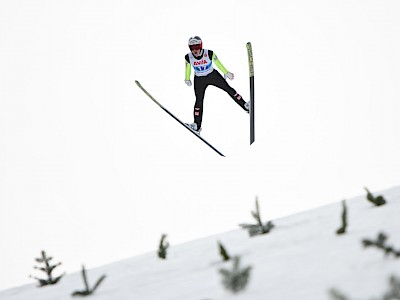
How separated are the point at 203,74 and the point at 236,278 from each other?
7.83 m

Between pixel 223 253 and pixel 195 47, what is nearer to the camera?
pixel 223 253

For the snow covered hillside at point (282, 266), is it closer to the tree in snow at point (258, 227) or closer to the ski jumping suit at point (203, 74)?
the tree in snow at point (258, 227)

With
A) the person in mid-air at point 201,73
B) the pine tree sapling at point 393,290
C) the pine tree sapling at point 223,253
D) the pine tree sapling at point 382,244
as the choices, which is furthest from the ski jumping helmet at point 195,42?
the pine tree sapling at point 393,290

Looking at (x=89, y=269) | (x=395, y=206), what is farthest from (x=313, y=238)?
(x=89, y=269)

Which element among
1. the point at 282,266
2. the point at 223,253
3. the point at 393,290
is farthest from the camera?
the point at 223,253

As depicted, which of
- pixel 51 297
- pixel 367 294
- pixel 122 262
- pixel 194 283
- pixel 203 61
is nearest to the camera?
pixel 367 294

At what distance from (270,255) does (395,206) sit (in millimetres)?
Answer: 1174

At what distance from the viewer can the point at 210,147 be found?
11.3m

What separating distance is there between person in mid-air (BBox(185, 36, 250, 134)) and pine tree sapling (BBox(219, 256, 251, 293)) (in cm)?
738

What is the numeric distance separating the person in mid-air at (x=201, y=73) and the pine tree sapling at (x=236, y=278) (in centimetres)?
738

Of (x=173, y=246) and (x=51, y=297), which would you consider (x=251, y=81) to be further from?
(x=51, y=297)

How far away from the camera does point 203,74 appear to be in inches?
435

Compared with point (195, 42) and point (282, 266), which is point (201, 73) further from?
point (282, 266)

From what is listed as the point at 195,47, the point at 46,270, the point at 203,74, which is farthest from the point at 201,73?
the point at 46,270
